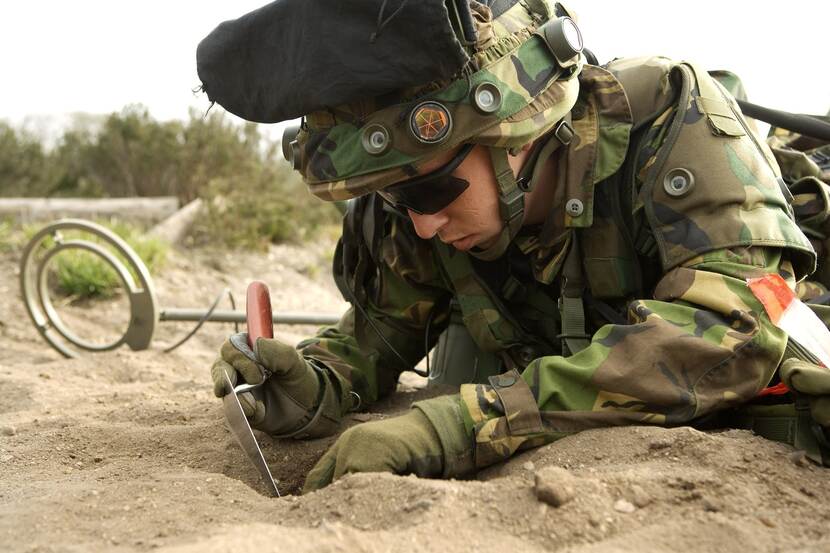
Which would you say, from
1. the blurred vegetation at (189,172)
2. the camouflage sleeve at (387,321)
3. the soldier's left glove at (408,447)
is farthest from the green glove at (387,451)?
the blurred vegetation at (189,172)

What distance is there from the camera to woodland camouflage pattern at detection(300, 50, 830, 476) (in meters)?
2.05

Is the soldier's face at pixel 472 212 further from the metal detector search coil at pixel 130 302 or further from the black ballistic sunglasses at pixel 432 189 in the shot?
the metal detector search coil at pixel 130 302

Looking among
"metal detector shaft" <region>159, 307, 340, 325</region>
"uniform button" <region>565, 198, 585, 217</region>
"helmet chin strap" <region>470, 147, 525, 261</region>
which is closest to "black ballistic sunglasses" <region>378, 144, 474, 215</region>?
"helmet chin strap" <region>470, 147, 525, 261</region>

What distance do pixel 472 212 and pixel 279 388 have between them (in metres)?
0.82

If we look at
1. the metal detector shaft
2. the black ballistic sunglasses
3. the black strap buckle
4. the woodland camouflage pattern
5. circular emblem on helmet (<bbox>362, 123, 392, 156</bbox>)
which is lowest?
the metal detector shaft

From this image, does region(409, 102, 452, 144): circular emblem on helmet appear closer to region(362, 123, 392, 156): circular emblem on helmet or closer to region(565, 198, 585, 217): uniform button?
region(362, 123, 392, 156): circular emblem on helmet

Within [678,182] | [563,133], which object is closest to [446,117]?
[563,133]

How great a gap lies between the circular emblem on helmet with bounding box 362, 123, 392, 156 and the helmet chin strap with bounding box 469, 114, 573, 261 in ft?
1.10

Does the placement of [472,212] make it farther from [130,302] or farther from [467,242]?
[130,302]

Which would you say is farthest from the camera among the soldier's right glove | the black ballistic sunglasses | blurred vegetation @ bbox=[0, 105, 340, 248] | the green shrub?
blurred vegetation @ bbox=[0, 105, 340, 248]

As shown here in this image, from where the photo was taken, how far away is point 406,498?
173 centimetres

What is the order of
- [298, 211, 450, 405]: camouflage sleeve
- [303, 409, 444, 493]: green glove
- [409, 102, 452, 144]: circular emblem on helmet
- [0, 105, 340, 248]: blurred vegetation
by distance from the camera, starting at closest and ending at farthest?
[303, 409, 444, 493]: green glove → [409, 102, 452, 144]: circular emblem on helmet → [298, 211, 450, 405]: camouflage sleeve → [0, 105, 340, 248]: blurred vegetation

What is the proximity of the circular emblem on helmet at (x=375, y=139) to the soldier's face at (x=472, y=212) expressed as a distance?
0.70 feet

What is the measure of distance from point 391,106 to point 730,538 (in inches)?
48.5
